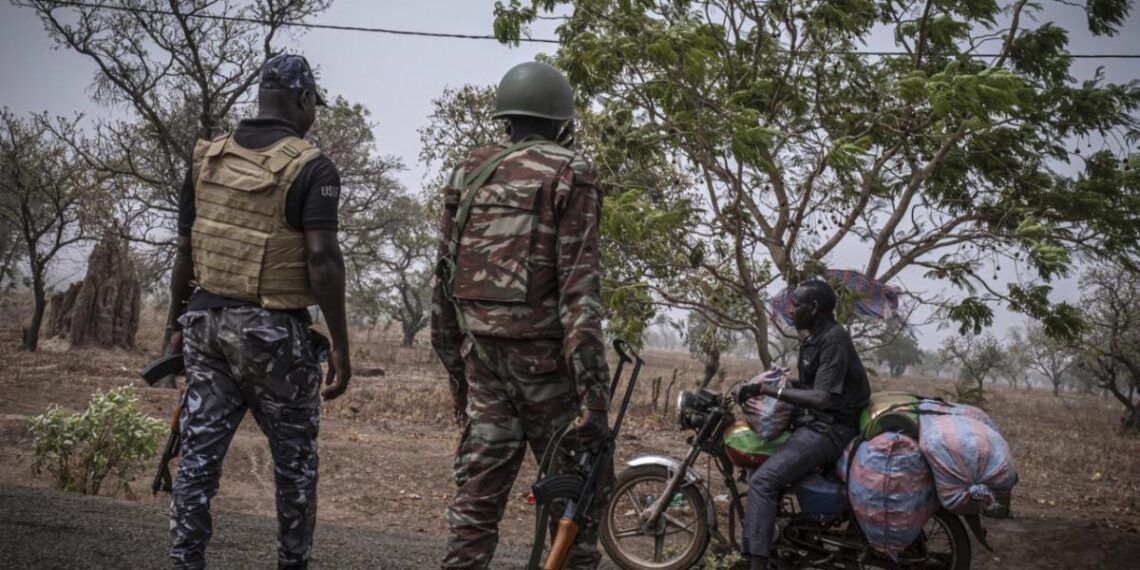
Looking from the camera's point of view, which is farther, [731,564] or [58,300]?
[58,300]

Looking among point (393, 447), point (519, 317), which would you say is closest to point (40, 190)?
point (393, 447)

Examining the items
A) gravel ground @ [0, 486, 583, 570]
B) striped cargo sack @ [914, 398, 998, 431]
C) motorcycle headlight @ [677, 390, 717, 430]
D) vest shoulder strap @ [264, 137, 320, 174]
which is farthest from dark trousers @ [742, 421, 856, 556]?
vest shoulder strap @ [264, 137, 320, 174]

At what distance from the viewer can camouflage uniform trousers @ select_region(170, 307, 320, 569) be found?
119 inches

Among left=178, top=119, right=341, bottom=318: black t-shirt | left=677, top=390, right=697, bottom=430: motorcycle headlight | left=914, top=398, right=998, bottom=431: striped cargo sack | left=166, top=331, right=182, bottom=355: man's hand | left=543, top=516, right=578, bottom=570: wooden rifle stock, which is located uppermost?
left=178, top=119, right=341, bottom=318: black t-shirt

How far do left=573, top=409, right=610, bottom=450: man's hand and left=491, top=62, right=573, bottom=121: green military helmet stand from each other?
1.03 meters

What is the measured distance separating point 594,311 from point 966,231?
20.4 ft

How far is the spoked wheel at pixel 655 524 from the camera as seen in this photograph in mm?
5395

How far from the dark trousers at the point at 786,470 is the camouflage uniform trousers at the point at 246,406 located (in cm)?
268

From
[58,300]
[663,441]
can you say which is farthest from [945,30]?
[58,300]

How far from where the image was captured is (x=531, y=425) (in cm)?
293

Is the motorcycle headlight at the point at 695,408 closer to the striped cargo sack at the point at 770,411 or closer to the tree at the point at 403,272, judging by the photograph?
the striped cargo sack at the point at 770,411

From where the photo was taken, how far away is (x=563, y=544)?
2.77 m

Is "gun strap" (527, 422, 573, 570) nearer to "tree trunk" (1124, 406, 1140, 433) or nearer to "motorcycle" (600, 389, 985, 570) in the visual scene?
"motorcycle" (600, 389, 985, 570)

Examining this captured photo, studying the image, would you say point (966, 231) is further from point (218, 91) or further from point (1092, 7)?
point (218, 91)
